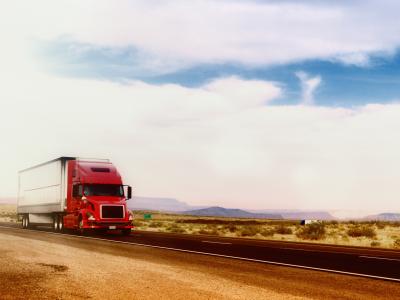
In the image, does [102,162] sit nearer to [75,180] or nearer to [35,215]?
[75,180]

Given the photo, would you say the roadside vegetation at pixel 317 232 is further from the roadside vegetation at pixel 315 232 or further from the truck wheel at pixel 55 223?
the truck wheel at pixel 55 223

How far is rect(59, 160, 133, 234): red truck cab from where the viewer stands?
26562 mm

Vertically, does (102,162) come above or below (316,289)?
above

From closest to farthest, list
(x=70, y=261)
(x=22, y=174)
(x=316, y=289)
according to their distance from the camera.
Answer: (x=316, y=289) → (x=70, y=261) → (x=22, y=174)

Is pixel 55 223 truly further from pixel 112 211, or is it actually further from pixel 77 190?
pixel 112 211

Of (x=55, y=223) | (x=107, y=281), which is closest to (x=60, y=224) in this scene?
(x=55, y=223)

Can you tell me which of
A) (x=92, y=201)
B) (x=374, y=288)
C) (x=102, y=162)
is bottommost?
(x=374, y=288)

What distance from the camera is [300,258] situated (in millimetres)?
15391

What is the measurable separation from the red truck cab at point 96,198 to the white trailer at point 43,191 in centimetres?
65

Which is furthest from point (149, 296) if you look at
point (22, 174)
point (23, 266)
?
point (22, 174)

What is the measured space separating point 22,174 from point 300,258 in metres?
27.9

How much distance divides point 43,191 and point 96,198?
7148mm

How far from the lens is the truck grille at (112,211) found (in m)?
26.6

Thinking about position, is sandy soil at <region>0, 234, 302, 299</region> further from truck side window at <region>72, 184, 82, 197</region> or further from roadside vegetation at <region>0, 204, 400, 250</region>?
roadside vegetation at <region>0, 204, 400, 250</region>
